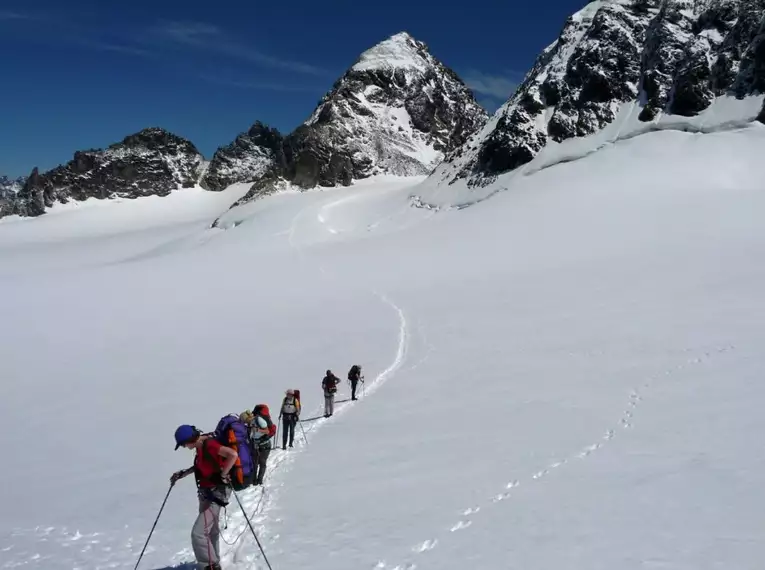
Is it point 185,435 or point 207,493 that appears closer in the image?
point 185,435

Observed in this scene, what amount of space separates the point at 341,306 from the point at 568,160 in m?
34.3

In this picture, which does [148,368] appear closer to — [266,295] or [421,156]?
[266,295]

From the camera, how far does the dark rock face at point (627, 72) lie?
51.3m

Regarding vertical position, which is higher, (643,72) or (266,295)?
(643,72)

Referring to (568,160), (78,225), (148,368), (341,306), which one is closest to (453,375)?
(148,368)

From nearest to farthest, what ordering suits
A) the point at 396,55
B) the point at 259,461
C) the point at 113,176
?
1. the point at 259,461
2. the point at 396,55
3. the point at 113,176

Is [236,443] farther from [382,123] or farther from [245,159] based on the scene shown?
[245,159]

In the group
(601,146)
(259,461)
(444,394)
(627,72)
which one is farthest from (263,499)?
(627,72)

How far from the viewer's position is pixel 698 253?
26984 millimetres

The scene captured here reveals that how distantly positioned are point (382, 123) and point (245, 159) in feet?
156

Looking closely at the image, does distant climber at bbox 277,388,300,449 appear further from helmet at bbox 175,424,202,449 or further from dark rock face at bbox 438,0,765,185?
dark rock face at bbox 438,0,765,185

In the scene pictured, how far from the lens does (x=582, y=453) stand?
8766mm

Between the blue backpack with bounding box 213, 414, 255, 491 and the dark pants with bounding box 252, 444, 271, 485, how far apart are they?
288 cm

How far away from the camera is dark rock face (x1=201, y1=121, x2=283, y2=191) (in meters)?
136
